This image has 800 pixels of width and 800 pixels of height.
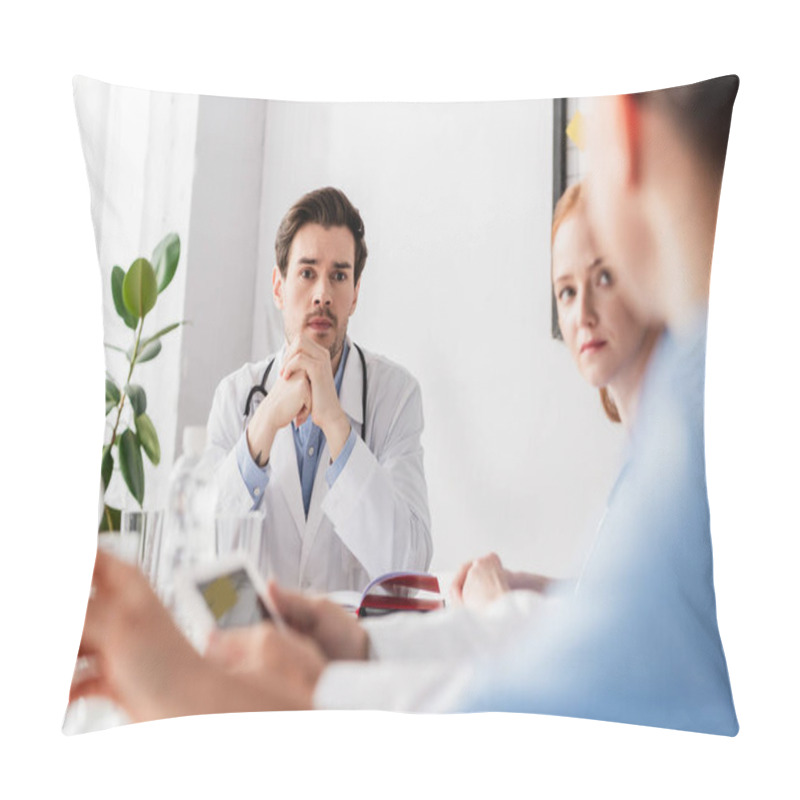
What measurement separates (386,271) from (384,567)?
0.45 meters

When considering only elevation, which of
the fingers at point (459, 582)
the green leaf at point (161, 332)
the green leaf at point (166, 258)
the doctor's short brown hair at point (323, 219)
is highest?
the doctor's short brown hair at point (323, 219)

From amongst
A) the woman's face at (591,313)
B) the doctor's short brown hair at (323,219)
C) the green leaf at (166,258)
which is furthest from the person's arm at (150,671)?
the woman's face at (591,313)

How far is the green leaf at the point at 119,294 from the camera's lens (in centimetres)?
157

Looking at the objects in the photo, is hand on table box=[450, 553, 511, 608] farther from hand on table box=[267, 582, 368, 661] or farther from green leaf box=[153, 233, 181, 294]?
green leaf box=[153, 233, 181, 294]

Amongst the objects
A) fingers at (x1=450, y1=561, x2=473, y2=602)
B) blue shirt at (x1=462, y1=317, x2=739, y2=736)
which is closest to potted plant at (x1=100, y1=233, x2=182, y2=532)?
fingers at (x1=450, y1=561, x2=473, y2=602)

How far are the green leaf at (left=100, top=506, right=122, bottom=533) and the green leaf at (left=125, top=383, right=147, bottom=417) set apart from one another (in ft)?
0.49

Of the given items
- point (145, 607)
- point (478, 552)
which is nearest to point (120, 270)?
point (145, 607)

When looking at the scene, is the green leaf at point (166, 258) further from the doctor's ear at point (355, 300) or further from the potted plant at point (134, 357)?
the doctor's ear at point (355, 300)

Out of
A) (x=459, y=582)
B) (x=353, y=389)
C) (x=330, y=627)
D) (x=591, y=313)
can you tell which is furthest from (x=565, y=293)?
(x=330, y=627)

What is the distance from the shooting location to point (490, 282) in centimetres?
155

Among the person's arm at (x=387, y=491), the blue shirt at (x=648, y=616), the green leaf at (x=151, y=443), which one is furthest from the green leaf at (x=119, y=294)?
the blue shirt at (x=648, y=616)

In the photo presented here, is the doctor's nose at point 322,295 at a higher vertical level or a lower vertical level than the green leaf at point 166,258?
lower

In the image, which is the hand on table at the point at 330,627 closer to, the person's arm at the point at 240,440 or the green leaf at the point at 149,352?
the person's arm at the point at 240,440

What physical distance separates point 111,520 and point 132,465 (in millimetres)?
90
